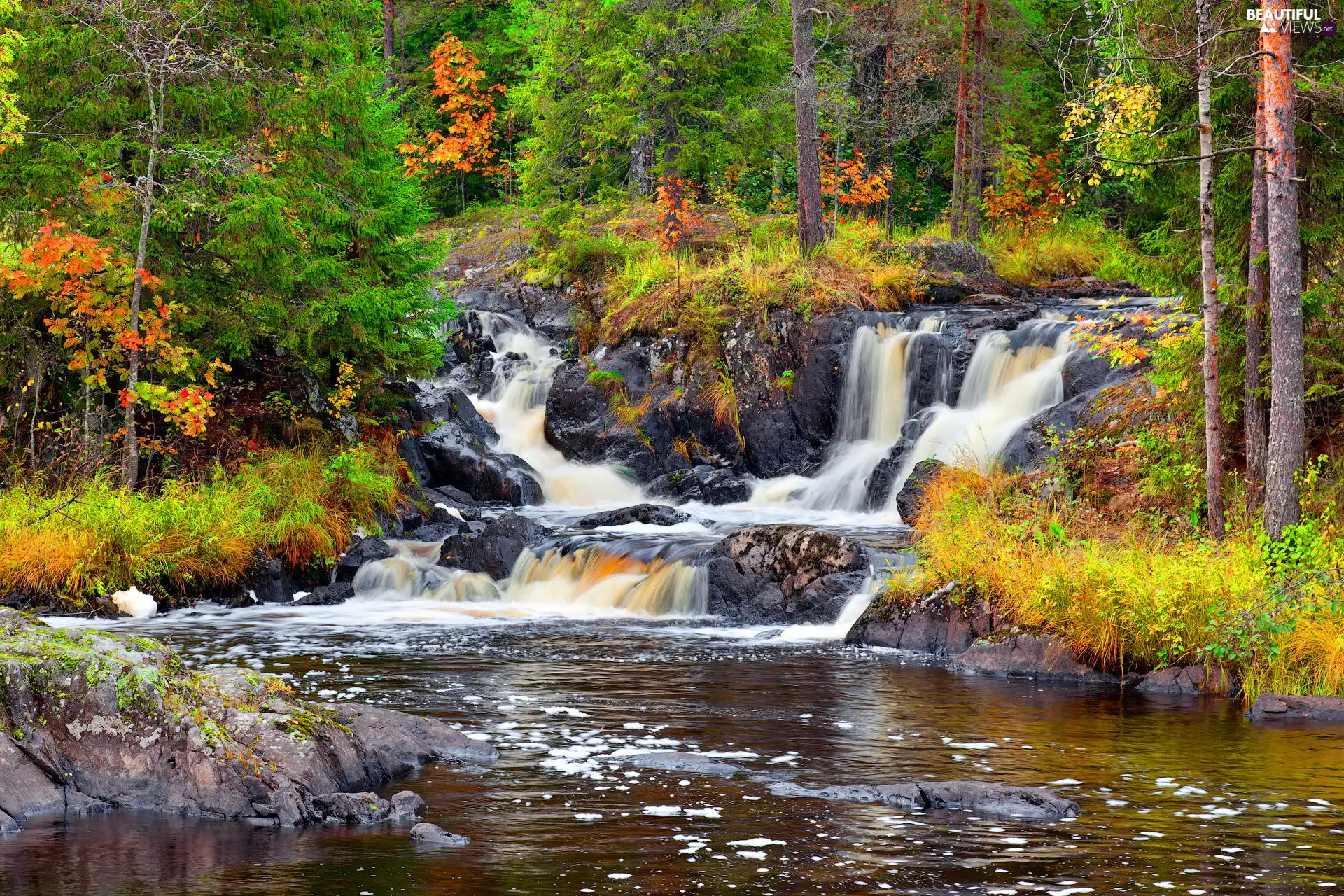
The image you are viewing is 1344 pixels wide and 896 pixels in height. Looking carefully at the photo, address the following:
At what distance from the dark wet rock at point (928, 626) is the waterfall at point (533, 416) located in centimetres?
956

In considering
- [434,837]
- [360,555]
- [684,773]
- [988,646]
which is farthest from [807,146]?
[434,837]

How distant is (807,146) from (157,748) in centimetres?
2069

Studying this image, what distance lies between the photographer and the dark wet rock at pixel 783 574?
15.1m

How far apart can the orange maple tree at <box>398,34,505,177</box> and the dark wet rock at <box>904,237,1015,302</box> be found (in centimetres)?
1443

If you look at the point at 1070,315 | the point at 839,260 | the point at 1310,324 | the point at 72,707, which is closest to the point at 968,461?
the point at 1310,324

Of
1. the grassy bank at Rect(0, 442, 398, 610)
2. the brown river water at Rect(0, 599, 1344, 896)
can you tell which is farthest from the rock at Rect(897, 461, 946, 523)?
the grassy bank at Rect(0, 442, 398, 610)

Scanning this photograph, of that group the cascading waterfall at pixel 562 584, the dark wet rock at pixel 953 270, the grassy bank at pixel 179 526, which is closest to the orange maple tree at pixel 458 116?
the dark wet rock at pixel 953 270

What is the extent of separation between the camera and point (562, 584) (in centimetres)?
1703

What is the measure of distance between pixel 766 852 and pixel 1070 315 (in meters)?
17.9

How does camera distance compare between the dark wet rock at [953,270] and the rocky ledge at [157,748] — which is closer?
the rocky ledge at [157,748]

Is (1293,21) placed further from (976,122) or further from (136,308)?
(976,122)

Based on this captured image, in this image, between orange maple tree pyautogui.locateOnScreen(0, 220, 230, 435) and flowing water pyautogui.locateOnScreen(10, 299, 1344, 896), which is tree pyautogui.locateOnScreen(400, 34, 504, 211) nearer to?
orange maple tree pyautogui.locateOnScreen(0, 220, 230, 435)

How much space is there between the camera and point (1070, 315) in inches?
907

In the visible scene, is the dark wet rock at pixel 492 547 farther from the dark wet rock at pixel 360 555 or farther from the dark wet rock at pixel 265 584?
the dark wet rock at pixel 265 584
